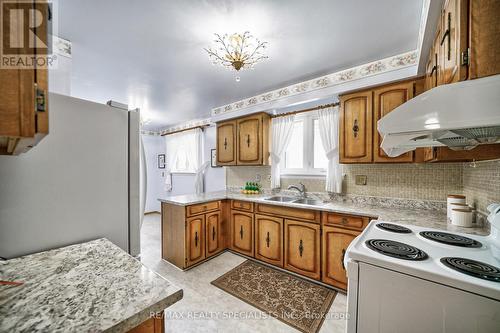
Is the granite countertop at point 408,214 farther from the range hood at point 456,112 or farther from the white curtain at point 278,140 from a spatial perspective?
the range hood at point 456,112

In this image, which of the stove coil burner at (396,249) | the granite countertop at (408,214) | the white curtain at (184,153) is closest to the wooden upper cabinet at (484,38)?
Answer: the stove coil burner at (396,249)

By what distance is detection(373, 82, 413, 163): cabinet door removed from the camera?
74.9 inches

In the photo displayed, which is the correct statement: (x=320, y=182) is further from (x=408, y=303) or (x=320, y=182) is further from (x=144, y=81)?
(x=144, y=81)

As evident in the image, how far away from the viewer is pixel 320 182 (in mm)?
2715

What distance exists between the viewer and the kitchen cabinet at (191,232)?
2.44 metres

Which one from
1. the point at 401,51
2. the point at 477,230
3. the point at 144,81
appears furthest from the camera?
the point at 144,81

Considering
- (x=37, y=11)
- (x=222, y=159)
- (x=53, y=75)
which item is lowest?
(x=222, y=159)

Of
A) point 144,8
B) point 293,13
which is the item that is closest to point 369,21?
point 293,13

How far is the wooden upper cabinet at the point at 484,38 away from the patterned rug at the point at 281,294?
6.29 feet

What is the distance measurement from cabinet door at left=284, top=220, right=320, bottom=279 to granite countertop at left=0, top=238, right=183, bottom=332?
1826 mm

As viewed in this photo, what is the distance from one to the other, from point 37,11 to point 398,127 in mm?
1194

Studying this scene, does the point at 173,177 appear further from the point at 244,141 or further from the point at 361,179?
the point at 361,179

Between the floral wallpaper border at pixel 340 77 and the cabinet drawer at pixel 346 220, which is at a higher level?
the floral wallpaper border at pixel 340 77

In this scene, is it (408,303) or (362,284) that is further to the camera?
(362,284)
